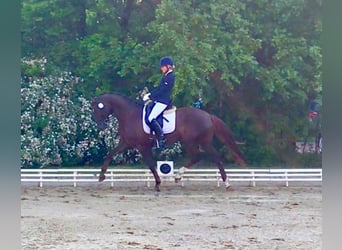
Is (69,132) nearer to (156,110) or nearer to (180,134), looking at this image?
(156,110)

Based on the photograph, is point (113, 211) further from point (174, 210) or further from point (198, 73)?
point (198, 73)

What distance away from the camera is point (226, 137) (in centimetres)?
378

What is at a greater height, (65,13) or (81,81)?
(65,13)

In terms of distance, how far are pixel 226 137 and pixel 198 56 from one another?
0.48 meters

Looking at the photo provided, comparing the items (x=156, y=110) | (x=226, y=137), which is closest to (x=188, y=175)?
(x=226, y=137)

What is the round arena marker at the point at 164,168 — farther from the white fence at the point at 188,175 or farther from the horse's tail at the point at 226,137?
the horse's tail at the point at 226,137

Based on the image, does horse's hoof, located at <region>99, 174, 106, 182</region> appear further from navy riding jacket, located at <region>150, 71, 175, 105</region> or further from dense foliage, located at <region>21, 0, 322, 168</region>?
navy riding jacket, located at <region>150, 71, 175, 105</region>

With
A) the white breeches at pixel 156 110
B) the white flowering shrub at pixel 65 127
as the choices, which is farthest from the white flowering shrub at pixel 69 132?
the white breeches at pixel 156 110

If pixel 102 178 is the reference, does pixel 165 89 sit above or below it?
above

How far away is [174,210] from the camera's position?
3740 millimetres

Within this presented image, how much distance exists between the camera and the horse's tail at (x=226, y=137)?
377cm
